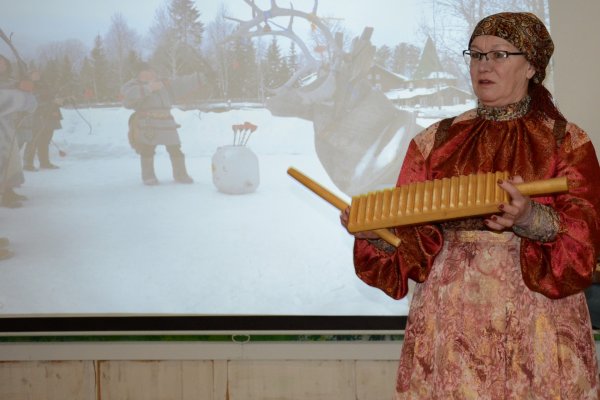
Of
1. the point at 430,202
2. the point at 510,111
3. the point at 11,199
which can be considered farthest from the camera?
the point at 11,199

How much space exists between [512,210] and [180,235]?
6.07ft

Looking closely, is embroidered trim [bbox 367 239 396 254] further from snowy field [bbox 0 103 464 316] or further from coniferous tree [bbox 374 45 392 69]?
coniferous tree [bbox 374 45 392 69]

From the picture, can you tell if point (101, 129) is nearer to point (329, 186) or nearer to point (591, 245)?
point (329, 186)

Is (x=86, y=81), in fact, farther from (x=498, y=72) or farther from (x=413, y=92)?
(x=498, y=72)

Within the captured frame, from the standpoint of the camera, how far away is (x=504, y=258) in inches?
72.6

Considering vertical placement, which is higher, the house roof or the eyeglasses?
the eyeglasses

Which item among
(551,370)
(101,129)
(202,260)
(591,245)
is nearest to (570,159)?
(591,245)

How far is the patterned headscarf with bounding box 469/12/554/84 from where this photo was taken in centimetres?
186

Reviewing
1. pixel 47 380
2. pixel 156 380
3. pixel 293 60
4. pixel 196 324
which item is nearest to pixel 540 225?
pixel 293 60

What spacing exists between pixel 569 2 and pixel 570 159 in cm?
161

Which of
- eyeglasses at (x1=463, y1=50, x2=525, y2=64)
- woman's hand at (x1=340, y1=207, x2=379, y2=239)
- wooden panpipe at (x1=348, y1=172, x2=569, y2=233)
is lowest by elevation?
woman's hand at (x1=340, y1=207, x2=379, y2=239)

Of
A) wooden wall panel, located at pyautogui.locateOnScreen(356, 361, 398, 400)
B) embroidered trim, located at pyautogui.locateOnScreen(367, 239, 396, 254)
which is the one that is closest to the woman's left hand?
embroidered trim, located at pyautogui.locateOnScreen(367, 239, 396, 254)

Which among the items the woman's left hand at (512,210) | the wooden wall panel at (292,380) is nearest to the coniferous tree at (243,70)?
the wooden wall panel at (292,380)

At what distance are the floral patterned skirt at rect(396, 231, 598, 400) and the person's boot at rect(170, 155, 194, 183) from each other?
159 cm
